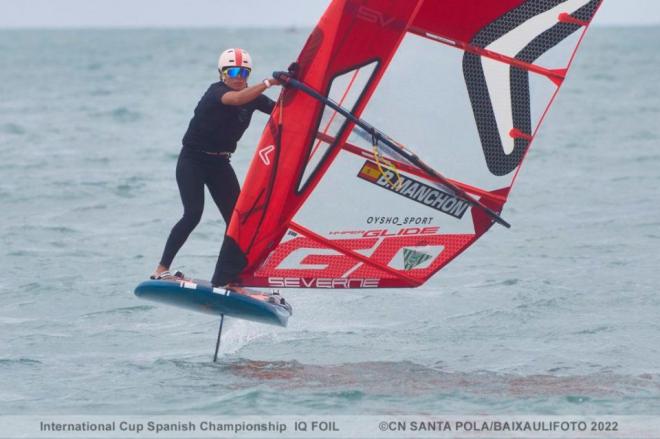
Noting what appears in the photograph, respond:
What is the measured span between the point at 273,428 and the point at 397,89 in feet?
8.00

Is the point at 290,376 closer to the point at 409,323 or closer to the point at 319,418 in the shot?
the point at 319,418

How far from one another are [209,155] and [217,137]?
0.19 metres

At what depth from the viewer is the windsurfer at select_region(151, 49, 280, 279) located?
8070 millimetres

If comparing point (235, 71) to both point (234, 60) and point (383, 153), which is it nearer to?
point (234, 60)

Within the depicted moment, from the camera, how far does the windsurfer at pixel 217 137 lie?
8.07 metres

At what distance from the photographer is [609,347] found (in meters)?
9.16

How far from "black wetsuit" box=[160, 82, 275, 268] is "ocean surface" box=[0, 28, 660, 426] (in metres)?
0.96

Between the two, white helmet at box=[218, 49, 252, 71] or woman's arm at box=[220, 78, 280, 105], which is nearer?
woman's arm at box=[220, 78, 280, 105]

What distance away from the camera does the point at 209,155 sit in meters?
8.39

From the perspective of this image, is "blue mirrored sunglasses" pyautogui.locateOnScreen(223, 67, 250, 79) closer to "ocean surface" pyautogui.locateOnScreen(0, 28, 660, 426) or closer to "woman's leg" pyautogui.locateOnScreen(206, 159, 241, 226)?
"woman's leg" pyautogui.locateOnScreen(206, 159, 241, 226)

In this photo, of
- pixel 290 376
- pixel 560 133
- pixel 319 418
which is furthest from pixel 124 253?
pixel 560 133
